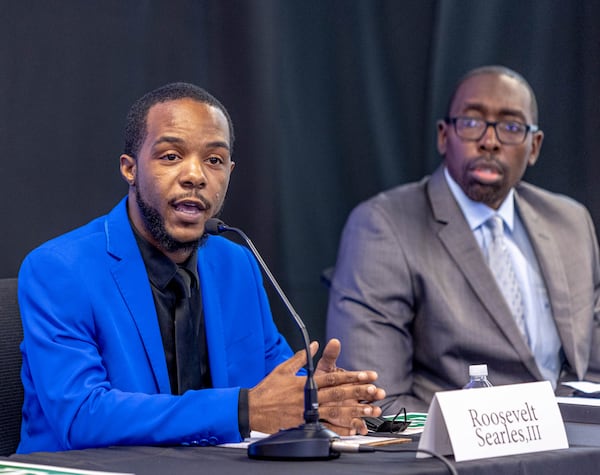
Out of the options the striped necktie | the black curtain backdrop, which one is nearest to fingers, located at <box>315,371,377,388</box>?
the black curtain backdrop

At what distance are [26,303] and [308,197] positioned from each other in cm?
194

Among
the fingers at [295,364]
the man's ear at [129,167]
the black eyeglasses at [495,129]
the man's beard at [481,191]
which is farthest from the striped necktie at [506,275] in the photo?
the fingers at [295,364]

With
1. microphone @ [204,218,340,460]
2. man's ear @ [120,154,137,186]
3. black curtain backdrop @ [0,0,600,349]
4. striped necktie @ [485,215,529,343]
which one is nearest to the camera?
microphone @ [204,218,340,460]

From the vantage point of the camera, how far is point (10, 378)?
7.71 feet

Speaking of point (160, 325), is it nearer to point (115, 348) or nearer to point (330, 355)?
point (115, 348)

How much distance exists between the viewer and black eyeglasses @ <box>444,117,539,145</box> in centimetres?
367

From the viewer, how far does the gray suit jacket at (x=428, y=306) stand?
3346 mm

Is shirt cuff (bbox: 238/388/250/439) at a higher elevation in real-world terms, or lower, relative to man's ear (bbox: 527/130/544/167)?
lower

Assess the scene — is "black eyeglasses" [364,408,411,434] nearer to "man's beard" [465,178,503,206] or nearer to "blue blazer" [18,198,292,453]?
"blue blazer" [18,198,292,453]

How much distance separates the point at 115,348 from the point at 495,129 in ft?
6.32

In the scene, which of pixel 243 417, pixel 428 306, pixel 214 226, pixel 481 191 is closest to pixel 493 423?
pixel 243 417

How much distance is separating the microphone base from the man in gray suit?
141 centimetres

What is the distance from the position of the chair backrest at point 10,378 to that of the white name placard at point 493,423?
104 cm

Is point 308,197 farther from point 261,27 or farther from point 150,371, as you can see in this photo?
point 150,371
